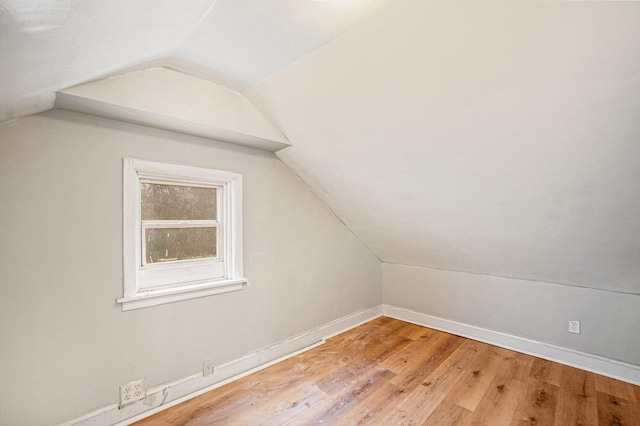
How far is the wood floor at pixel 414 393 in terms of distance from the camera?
1.86 metres

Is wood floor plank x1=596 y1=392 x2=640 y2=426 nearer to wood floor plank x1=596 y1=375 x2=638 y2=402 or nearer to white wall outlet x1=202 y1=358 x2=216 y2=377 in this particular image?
wood floor plank x1=596 y1=375 x2=638 y2=402

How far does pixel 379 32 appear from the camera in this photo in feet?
4.49

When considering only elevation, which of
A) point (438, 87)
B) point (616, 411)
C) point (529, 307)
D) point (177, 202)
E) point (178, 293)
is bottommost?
point (616, 411)

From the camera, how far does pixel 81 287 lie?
1680 millimetres

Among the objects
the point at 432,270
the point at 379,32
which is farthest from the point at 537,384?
the point at 379,32

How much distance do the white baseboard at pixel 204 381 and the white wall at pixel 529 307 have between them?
108 cm

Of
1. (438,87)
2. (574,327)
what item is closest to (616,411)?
(574,327)

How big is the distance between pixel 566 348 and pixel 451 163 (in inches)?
81.7

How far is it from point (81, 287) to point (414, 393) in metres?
2.31

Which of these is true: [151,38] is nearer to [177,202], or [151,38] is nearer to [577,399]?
[177,202]

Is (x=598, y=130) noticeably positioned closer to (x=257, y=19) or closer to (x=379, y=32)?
(x=379, y=32)

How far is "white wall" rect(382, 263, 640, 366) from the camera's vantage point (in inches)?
90.6

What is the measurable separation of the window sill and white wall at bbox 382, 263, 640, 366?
84.5 inches

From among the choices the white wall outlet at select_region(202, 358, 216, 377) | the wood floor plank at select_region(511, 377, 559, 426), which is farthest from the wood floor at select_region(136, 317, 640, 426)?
the white wall outlet at select_region(202, 358, 216, 377)
